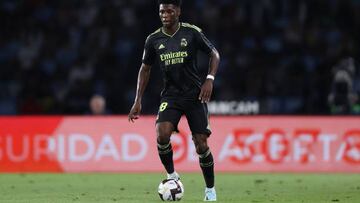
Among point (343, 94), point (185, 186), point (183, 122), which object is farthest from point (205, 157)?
point (343, 94)

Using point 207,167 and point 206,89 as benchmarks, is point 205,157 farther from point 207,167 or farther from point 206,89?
point 206,89

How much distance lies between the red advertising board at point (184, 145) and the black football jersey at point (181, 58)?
6.60m

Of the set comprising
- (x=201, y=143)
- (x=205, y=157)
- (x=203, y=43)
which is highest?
(x=203, y=43)

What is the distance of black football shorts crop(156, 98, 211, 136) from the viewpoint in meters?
10.9

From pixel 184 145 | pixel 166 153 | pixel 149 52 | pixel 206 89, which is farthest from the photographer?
pixel 184 145

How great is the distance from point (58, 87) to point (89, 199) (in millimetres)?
10452

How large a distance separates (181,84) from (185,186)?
3480 mm

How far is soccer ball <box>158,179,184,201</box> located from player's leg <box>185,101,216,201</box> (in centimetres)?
34

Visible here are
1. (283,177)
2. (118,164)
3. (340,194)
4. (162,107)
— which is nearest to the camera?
(162,107)

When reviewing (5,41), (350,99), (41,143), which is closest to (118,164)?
(41,143)

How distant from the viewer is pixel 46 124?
17.9m

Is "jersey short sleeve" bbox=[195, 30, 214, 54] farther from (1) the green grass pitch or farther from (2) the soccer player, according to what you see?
(1) the green grass pitch

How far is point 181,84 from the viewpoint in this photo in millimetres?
10984

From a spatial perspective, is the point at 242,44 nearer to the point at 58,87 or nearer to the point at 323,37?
the point at 323,37
